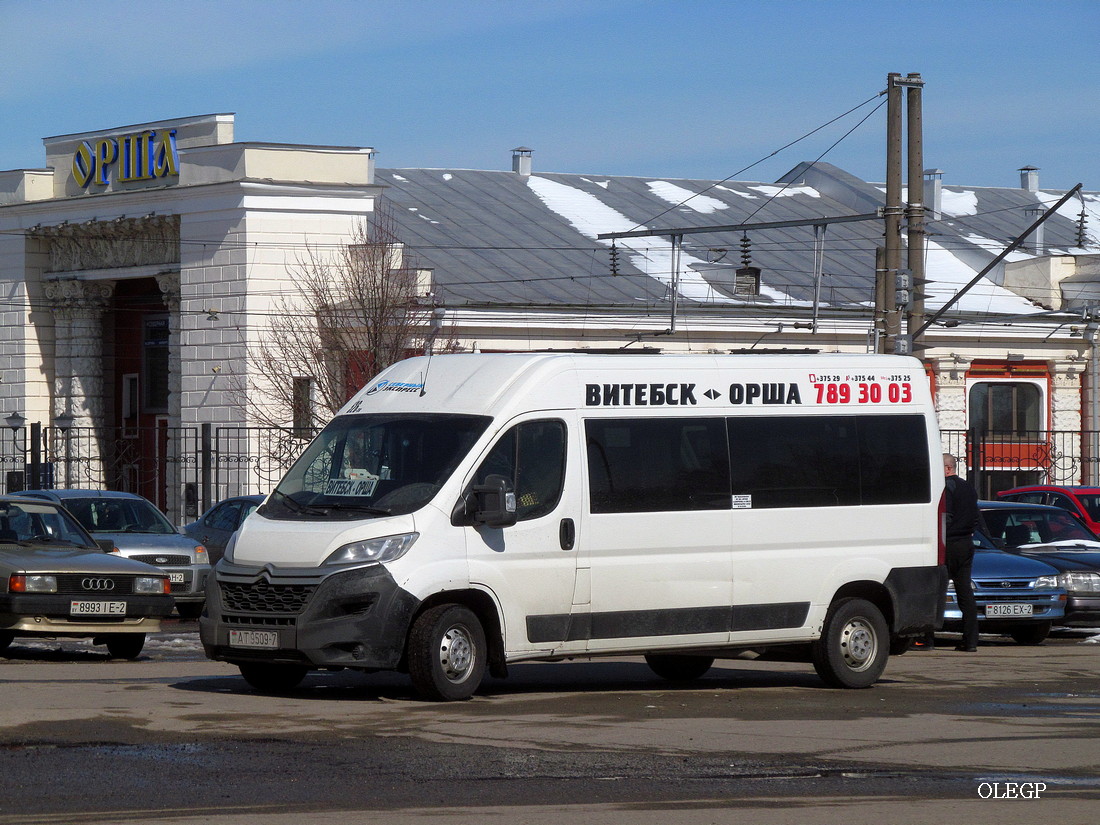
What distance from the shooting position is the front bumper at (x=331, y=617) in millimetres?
11125

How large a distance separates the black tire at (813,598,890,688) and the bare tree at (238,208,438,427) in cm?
2115

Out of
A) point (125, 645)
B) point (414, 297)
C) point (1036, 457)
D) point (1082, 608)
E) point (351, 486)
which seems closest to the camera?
point (351, 486)

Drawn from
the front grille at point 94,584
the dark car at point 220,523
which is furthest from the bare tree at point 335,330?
the front grille at point 94,584

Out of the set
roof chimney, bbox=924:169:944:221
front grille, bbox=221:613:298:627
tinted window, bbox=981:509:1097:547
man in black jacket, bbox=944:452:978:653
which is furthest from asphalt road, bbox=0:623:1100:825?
roof chimney, bbox=924:169:944:221

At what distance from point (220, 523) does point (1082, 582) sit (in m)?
11.6

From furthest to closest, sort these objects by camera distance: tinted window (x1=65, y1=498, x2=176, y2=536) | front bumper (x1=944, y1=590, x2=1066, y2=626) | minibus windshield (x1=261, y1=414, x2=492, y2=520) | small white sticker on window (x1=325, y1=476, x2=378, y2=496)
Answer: tinted window (x1=65, y1=498, x2=176, y2=536)
front bumper (x1=944, y1=590, x2=1066, y2=626)
small white sticker on window (x1=325, y1=476, x2=378, y2=496)
minibus windshield (x1=261, y1=414, x2=492, y2=520)

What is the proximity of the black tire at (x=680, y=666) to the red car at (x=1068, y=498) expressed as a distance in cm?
1035

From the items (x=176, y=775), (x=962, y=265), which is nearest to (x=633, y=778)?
(x=176, y=775)

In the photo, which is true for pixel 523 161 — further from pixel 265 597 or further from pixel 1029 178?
pixel 265 597

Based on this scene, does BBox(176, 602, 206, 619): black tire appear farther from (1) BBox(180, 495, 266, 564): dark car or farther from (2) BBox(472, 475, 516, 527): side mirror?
(2) BBox(472, 475, 516, 527): side mirror

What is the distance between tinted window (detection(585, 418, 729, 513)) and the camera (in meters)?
12.1

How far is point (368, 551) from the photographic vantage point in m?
11.2

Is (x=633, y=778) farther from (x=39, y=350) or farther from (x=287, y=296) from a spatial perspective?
(x=39, y=350)

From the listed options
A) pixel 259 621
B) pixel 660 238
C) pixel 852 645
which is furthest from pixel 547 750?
pixel 660 238
